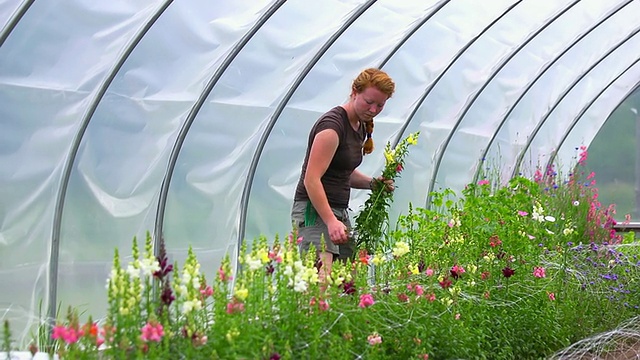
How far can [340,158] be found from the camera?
472 cm

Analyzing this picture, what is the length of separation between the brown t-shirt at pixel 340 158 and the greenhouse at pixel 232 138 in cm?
20

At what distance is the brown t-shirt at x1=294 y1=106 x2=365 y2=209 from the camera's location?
4.63 metres

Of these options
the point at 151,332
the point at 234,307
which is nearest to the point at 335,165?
the point at 234,307

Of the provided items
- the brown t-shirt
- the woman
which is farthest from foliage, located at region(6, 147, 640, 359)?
the brown t-shirt

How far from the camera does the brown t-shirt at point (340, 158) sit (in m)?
4.63

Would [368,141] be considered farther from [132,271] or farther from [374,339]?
[132,271]

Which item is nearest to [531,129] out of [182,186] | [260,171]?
[260,171]

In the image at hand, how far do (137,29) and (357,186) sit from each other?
187 centimetres

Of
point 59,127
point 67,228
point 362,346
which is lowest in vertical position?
point 362,346

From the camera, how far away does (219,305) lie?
2.88 metres

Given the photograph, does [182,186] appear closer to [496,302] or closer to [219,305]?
[496,302]

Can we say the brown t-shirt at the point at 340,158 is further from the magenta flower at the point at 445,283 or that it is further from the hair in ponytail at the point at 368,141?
the magenta flower at the point at 445,283

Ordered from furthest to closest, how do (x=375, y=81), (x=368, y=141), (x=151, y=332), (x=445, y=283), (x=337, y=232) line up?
(x=368, y=141) → (x=375, y=81) → (x=337, y=232) → (x=445, y=283) → (x=151, y=332)

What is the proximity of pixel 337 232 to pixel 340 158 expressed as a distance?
0.51m
